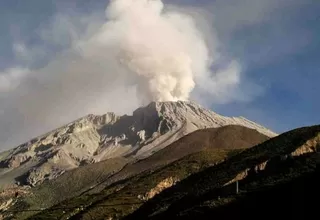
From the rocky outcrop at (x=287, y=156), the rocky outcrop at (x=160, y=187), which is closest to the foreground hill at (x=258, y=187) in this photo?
the rocky outcrop at (x=287, y=156)

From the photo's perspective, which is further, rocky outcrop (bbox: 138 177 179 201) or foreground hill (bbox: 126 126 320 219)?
rocky outcrop (bbox: 138 177 179 201)

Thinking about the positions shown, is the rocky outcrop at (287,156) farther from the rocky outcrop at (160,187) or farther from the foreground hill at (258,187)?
the rocky outcrop at (160,187)

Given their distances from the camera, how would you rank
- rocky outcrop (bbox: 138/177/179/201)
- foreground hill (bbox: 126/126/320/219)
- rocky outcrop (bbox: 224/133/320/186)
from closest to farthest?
foreground hill (bbox: 126/126/320/219) < rocky outcrop (bbox: 224/133/320/186) < rocky outcrop (bbox: 138/177/179/201)

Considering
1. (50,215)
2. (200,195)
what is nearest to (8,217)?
(50,215)

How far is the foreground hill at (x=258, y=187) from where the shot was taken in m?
49.8

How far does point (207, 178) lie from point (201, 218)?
153ft

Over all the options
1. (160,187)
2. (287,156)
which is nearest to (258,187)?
(287,156)

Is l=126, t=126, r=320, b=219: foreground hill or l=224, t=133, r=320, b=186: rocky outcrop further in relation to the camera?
l=224, t=133, r=320, b=186: rocky outcrop

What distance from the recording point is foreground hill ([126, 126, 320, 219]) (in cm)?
4978

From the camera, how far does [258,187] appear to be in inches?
2424

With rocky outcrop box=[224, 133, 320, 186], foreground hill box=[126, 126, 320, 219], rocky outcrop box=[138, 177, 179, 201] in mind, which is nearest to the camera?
foreground hill box=[126, 126, 320, 219]

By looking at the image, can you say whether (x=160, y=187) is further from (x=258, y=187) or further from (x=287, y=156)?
(x=258, y=187)

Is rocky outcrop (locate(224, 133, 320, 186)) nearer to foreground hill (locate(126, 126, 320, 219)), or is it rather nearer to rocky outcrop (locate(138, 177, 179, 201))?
foreground hill (locate(126, 126, 320, 219))

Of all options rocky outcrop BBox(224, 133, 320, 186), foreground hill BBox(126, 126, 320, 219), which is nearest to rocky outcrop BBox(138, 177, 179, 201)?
foreground hill BBox(126, 126, 320, 219)
